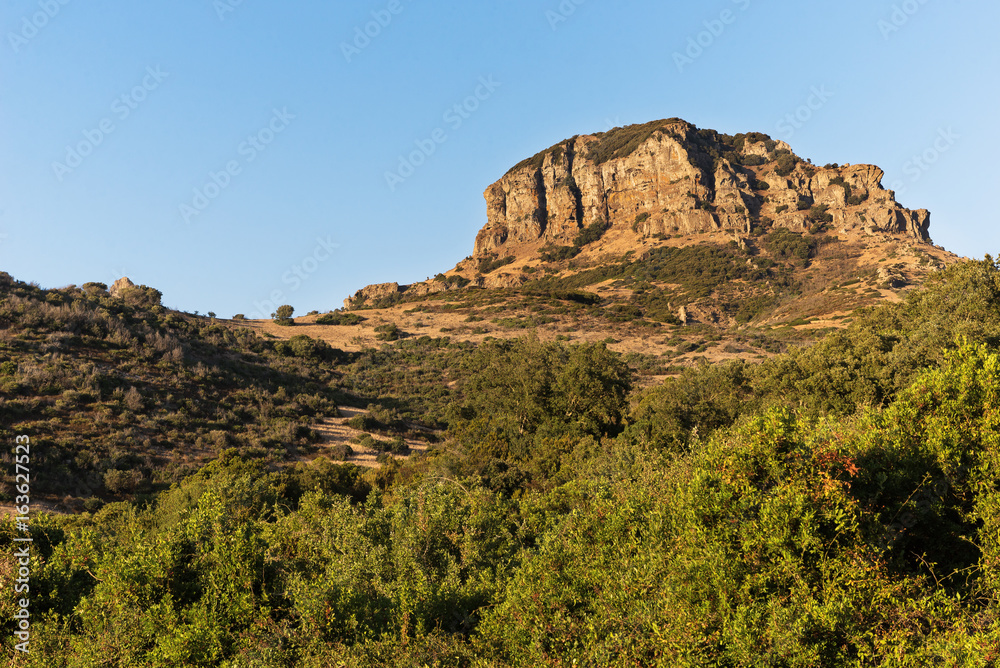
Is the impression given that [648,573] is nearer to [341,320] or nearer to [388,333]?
[388,333]

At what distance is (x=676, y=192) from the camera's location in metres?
109

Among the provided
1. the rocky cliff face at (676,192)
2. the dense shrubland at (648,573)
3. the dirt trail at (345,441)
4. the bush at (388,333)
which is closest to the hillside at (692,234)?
the rocky cliff face at (676,192)

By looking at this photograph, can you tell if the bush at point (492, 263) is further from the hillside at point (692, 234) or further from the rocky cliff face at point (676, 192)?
the rocky cliff face at point (676, 192)

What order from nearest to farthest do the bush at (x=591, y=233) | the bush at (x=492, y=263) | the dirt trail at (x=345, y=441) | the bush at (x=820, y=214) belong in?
the dirt trail at (x=345, y=441) → the bush at (x=820, y=214) → the bush at (x=591, y=233) → the bush at (x=492, y=263)

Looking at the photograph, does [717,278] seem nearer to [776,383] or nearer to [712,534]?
[776,383]

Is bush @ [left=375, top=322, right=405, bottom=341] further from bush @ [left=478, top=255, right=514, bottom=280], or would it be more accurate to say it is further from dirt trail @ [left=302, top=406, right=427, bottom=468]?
bush @ [left=478, top=255, right=514, bottom=280]

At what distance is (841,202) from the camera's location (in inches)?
4117

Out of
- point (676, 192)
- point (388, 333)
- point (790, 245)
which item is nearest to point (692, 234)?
point (676, 192)

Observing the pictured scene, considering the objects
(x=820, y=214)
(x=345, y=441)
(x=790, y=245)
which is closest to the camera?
(x=345, y=441)

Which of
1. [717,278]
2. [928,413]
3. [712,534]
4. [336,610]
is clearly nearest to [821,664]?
[712,534]

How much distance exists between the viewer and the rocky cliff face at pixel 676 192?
102938 millimetres

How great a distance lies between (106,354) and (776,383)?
2993cm

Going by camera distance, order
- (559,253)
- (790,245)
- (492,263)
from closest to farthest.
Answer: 1. (790,245)
2. (559,253)
3. (492,263)

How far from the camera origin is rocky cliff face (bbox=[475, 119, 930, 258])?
102938 mm
